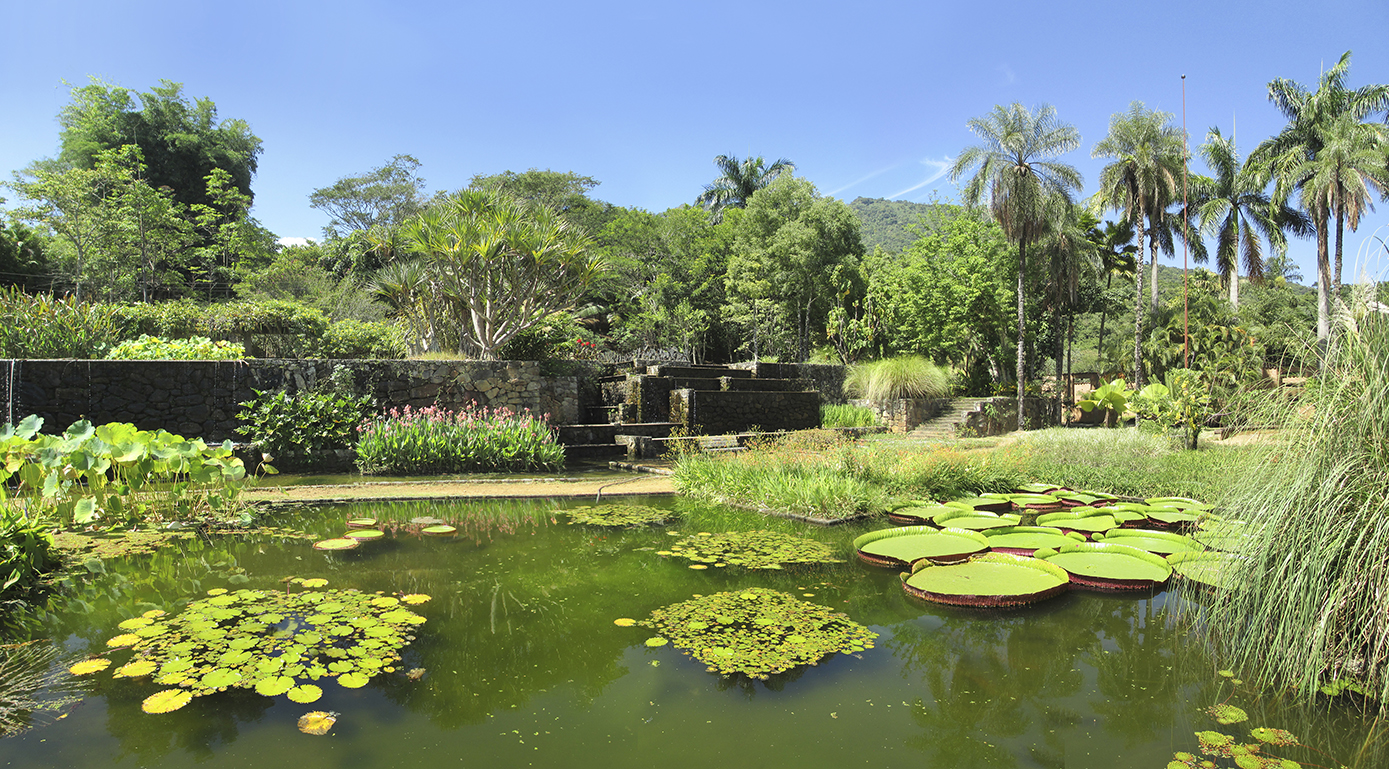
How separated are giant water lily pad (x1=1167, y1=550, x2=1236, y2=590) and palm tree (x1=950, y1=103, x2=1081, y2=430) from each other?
16030mm

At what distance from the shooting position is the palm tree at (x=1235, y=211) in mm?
24875

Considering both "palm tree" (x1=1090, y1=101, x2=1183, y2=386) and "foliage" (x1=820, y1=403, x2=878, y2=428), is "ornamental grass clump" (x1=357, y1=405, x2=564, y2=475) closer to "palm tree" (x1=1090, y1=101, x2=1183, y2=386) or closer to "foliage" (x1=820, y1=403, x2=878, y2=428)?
"foliage" (x1=820, y1=403, x2=878, y2=428)

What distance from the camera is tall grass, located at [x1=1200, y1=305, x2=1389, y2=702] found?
→ 2.42 metres

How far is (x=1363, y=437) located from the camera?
2492 millimetres

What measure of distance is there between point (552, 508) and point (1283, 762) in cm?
551

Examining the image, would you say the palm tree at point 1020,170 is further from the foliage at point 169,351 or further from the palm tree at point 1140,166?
the foliage at point 169,351

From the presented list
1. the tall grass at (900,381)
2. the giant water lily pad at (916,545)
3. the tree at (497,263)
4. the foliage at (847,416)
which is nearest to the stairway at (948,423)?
the tall grass at (900,381)

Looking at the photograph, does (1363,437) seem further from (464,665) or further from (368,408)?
(368,408)

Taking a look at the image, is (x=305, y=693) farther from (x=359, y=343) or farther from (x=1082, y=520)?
(x=359, y=343)

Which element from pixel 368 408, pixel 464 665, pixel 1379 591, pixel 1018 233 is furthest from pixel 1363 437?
pixel 1018 233

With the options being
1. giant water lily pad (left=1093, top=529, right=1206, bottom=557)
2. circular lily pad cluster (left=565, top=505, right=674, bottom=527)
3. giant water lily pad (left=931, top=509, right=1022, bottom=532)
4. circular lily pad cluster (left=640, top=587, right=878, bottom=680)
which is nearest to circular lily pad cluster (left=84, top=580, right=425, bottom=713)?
circular lily pad cluster (left=640, top=587, right=878, bottom=680)

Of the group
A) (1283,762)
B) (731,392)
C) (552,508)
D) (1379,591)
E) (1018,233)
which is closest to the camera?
(1283,762)

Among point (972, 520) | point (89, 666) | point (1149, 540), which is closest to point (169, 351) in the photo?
point (89, 666)

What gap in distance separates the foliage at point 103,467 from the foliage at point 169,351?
5.13 metres
